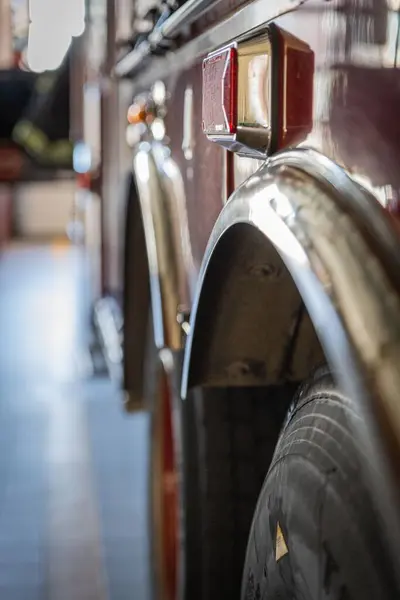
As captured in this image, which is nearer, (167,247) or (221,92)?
(221,92)

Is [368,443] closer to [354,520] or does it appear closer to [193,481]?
[354,520]

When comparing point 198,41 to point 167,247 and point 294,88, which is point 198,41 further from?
point 294,88

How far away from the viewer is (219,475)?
1.44 m

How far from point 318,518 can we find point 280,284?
37 centimetres

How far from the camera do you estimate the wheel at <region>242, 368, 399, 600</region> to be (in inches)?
30.0

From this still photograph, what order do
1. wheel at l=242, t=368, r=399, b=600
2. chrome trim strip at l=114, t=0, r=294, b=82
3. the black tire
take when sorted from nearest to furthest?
1. wheel at l=242, t=368, r=399, b=600
2. chrome trim strip at l=114, t=0, r=294, b=82
3. the black tire

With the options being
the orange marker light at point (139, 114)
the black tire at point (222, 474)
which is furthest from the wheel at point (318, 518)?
the orange marker light at point (139, 114)

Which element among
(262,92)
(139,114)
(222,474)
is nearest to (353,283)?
(262,92)

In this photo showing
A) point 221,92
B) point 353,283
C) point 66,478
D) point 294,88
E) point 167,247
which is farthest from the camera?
point 66,478

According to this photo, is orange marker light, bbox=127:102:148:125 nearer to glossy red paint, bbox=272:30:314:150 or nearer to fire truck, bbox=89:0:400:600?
fire truck, bbox=89:0:400:600

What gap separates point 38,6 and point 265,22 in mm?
3329

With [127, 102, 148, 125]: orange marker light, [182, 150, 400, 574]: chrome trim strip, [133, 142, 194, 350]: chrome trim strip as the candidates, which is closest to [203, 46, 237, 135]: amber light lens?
[182, 150, 400, 574]: chrome trim strip

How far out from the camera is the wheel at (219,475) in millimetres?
1405

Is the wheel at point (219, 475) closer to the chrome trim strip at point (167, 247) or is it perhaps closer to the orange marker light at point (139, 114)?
the chrome trim strip at point (167, 247)
